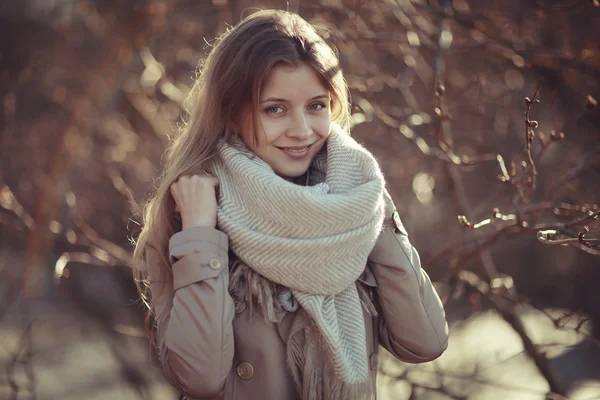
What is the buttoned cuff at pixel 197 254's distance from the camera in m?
2.06

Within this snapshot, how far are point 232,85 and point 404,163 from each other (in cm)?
264

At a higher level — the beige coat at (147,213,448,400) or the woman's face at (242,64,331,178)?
the woman's face at (242,64,331,178)

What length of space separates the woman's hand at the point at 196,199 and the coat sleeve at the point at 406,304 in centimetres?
49

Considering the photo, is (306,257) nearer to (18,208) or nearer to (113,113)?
(18,208)

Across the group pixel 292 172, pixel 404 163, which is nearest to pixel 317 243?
pixel 292 172

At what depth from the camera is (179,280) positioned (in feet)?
6.82

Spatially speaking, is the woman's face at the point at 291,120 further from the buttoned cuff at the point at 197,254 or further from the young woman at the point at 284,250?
the buttoned cuff at the point at 197,254

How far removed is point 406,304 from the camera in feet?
6.98

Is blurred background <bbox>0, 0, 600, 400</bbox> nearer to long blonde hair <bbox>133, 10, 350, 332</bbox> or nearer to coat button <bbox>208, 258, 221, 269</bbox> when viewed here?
long blonde hair <bbox>133, 10, 350, 332</bbox>

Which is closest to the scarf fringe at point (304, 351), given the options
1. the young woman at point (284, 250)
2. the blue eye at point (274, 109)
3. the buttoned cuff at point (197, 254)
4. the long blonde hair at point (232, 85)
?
the young woman at point (284, 250)

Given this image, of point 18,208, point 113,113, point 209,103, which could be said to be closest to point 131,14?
point 18,208

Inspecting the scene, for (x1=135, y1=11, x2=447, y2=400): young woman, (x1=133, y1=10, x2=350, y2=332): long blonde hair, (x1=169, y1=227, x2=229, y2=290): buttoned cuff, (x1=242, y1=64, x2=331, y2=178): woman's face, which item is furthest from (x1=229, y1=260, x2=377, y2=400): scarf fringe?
(x1=242, y1=64, x2=331, y2=178): woman's face

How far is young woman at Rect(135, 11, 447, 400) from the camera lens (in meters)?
2.12

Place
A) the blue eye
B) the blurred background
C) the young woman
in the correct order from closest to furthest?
the young woman, the blue eye, the blurred background
